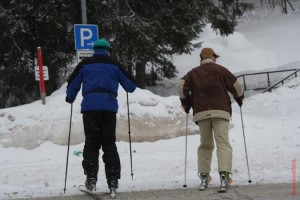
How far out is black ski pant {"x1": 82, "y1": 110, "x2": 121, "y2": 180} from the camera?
645cm

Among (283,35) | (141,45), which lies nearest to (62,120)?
(141,45)

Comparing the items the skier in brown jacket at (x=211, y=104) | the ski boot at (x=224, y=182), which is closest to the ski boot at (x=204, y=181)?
the skier in brown jacket at (x=211, y=104)

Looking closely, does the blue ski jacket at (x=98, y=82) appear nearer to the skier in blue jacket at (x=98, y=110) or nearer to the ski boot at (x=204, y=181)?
the skier in blue jacket at (x=98, y=110)

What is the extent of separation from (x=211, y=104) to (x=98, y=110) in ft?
4.80

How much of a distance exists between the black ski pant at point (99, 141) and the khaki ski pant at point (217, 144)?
1199mm

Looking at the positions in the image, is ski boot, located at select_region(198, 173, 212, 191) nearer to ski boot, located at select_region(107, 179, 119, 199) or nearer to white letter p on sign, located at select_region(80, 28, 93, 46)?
ski boot, located at select_region(107, 179, 119, 199)

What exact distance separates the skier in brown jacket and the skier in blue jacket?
1.04 meters

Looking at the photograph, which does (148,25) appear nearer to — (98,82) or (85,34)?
(85,34)

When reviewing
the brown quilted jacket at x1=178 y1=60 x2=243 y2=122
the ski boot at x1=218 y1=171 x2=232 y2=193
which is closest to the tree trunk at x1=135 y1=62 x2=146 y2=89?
the brown quilted jacket at x1=178 y1=60 x2=243 y2=122

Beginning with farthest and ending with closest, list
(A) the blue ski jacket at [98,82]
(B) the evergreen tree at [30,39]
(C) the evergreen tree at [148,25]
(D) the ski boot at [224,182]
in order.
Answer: (C) the evergreen tree at [148,25] → (B) the evergreen tree at [30,39] → (D) the ski boot at [224,182] → (A) the blue ski jacket at [98,82]

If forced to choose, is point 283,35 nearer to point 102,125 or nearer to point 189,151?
point 189,151

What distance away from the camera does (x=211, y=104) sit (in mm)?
6742

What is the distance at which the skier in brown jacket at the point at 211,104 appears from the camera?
22.1ft

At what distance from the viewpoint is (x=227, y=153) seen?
6750 mm
